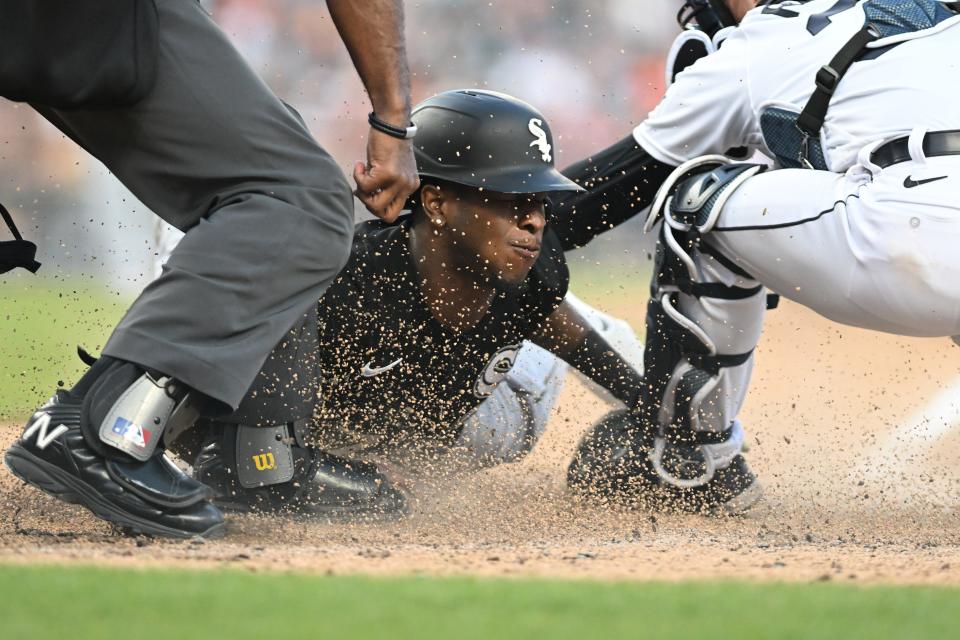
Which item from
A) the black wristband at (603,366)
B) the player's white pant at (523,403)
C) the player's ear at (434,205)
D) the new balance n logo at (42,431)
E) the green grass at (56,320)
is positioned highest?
the new balance n logo at (42,431)

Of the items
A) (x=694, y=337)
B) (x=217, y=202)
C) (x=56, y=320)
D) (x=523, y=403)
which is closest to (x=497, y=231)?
(x=694, y=337)

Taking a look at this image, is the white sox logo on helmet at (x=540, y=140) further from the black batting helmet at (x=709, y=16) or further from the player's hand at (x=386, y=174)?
the player's hand at (x=386, y=174)

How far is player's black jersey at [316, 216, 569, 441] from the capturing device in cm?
423

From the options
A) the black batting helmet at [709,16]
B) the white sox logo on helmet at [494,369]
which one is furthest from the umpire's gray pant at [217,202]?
the black batting helmet at [709,16]

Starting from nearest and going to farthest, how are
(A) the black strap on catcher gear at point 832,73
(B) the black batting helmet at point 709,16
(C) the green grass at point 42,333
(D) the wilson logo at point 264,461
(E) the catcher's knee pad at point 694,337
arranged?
(D) the wilson logo at point 264,461, (A) the black strap on catcher gear at point 832,73, (E) the catcher's knee pad at point 694,337, (B) the black batting helmet at point 709,16, (C) the green grass at point 42,333

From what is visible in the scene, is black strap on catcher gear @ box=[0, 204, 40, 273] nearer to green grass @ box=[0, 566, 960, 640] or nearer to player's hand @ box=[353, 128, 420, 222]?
player's hand @ box=[353, 128, 420, 222]

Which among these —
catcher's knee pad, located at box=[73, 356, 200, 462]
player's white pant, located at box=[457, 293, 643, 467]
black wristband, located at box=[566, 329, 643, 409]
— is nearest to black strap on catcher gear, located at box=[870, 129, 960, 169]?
black wristband, located at box=[566, 329, 643, 409]

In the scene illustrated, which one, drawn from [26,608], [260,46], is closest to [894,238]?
[26,608]

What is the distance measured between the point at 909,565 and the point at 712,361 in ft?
4.22

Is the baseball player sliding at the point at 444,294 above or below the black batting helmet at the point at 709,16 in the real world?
below

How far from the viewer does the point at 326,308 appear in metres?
4.20

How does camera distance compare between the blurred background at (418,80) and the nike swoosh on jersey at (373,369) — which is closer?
the nike swoosh on jersey at (373,369)

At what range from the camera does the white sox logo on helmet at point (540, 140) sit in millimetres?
4461

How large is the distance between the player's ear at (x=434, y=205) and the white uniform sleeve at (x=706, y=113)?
711 millimetres
